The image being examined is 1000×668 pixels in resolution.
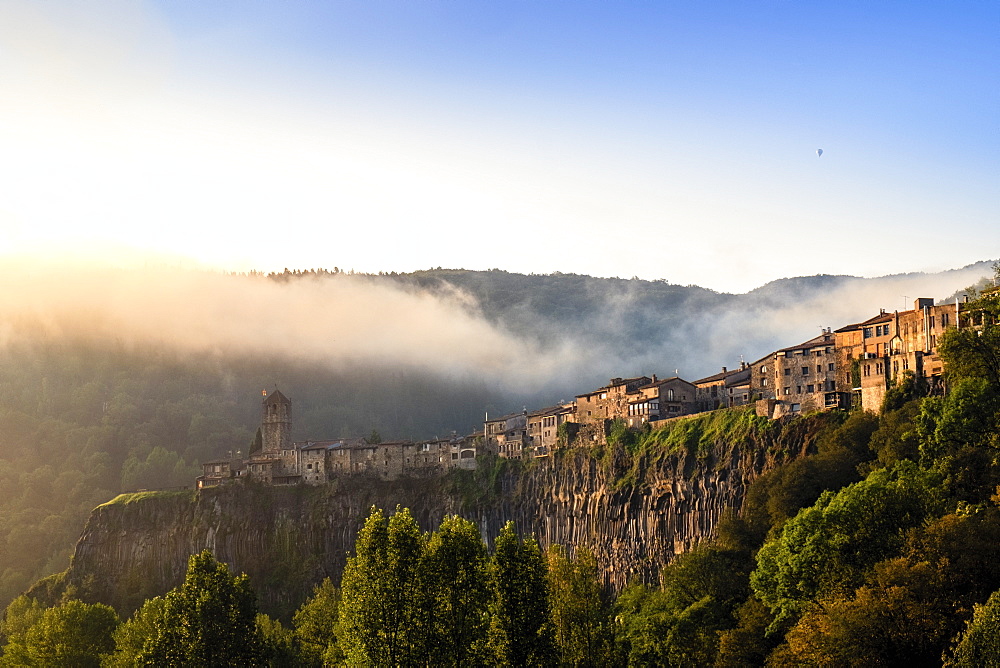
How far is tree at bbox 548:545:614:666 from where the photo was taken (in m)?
84.2

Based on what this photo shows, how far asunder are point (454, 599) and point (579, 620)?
15.1 meters

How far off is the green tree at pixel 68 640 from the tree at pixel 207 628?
2765cm

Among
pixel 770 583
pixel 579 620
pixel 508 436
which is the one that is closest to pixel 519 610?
pixel 579 620

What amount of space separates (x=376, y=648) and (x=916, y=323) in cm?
5856

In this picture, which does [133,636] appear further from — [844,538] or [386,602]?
[844,538]

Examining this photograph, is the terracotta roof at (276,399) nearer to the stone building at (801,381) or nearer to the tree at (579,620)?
the stone building at (801,381)

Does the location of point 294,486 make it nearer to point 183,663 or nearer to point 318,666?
point 318,666

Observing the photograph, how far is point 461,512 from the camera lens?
14900 cm

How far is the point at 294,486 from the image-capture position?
167125 mm

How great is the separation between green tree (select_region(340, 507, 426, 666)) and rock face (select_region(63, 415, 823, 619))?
43.8 m

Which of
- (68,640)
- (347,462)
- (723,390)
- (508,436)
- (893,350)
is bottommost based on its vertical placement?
(68,640)

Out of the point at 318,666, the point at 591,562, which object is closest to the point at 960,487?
the point at 591,562

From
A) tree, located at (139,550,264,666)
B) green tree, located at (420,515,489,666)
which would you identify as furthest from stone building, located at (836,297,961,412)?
tree, located at (139,550,264,666)

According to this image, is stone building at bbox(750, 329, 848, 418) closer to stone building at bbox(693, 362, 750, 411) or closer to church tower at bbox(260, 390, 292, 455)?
stone building at bbox(693, 362, 750, 411)
